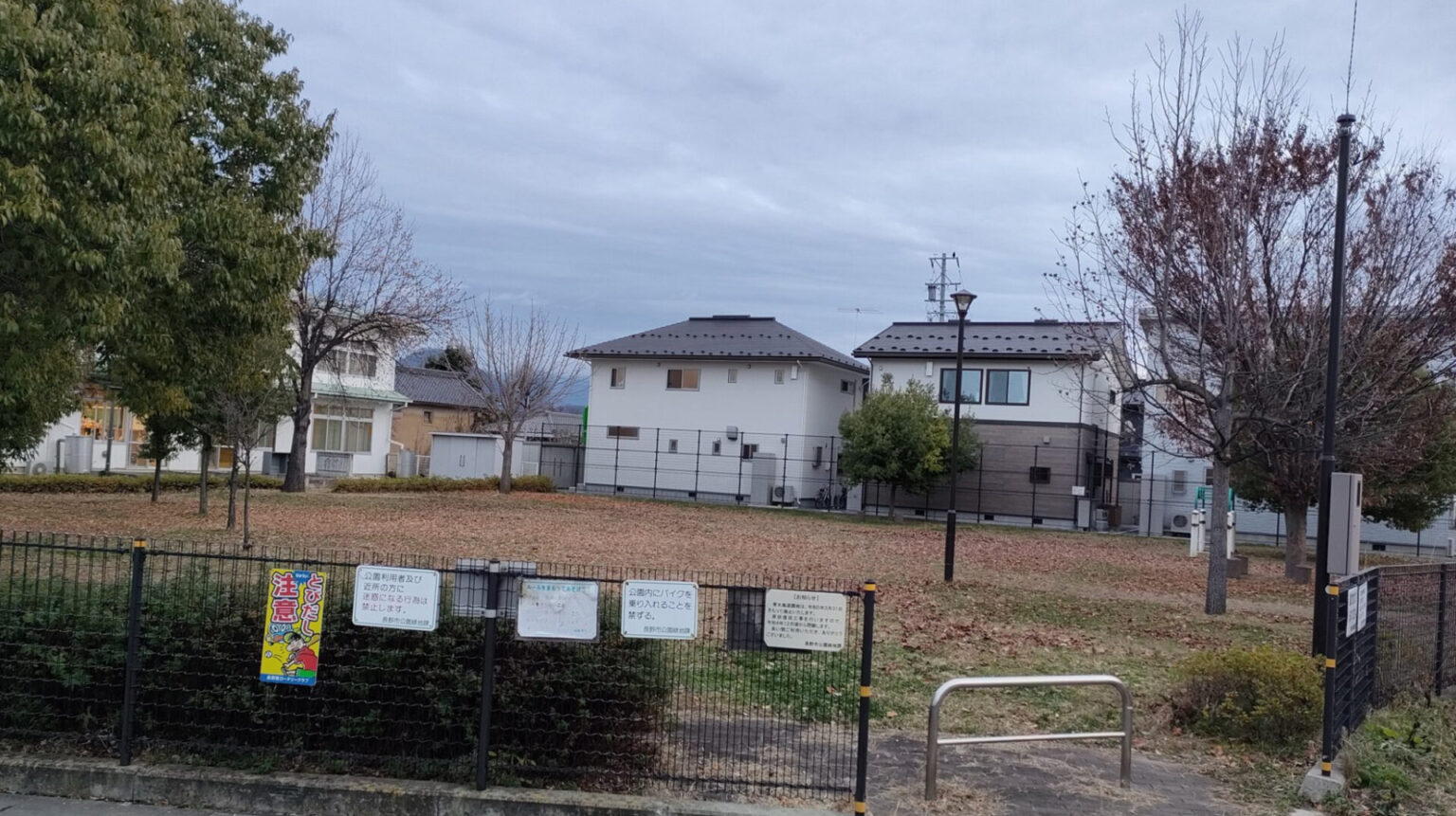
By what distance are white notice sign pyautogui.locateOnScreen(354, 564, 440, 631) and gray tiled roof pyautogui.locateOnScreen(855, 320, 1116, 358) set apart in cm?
3193

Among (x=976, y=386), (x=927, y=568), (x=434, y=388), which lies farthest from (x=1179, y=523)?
(x=434, y=388)

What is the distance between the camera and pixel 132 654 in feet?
21.0

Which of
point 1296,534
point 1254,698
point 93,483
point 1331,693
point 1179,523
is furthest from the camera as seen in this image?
point 1179,523

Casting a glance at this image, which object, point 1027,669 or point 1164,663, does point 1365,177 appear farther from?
point 1027,669

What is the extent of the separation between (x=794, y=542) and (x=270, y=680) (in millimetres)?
18832

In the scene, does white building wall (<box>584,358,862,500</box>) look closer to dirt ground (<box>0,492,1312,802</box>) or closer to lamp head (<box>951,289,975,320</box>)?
dirt ground (<box>0,492,1312,802</box>)

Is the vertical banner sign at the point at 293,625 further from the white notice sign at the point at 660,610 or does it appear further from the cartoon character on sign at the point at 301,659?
the white notice sign at the point at 660,610

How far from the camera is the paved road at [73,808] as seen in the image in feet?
19.6

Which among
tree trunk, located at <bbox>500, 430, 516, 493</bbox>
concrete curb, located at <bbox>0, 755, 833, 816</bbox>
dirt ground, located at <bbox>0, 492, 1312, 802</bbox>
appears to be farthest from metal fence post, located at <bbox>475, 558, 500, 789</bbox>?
tree trunk, located at <bbox>500, 430, 516, 493</bbox>

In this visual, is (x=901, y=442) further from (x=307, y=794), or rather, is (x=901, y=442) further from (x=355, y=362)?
(x=307, y=794)

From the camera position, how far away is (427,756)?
20.9ft

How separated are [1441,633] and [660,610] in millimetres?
7500

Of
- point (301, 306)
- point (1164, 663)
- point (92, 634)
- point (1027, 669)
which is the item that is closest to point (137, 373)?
point (92, 634)

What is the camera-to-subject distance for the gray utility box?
9.69 metres
